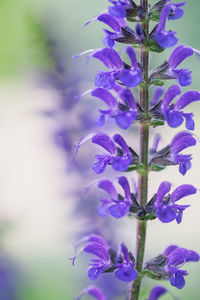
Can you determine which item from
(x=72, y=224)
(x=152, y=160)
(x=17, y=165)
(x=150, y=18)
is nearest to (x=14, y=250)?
(x=72, y=224)

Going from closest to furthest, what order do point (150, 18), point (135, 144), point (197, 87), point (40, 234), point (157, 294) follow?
point (150, 18)
point (157, 294)
point (135, 144)
point (40, 234)
point (197, 87)

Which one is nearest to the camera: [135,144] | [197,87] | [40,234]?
[135,144]

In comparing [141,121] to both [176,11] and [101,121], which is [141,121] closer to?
[101,121]

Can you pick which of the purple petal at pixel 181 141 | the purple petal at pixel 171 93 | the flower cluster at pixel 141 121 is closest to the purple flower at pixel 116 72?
the flower cluster at pixel 141 121

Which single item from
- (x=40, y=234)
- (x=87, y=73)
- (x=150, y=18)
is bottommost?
(x=40, y=234)

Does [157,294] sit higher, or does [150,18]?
[150,18]

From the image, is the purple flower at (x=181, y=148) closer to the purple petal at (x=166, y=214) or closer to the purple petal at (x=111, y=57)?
the purple petal at (x=166, y=214)

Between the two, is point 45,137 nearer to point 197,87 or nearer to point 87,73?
point 87,73

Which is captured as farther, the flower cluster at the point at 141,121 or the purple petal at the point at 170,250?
the purple petal at the point at 170,250
